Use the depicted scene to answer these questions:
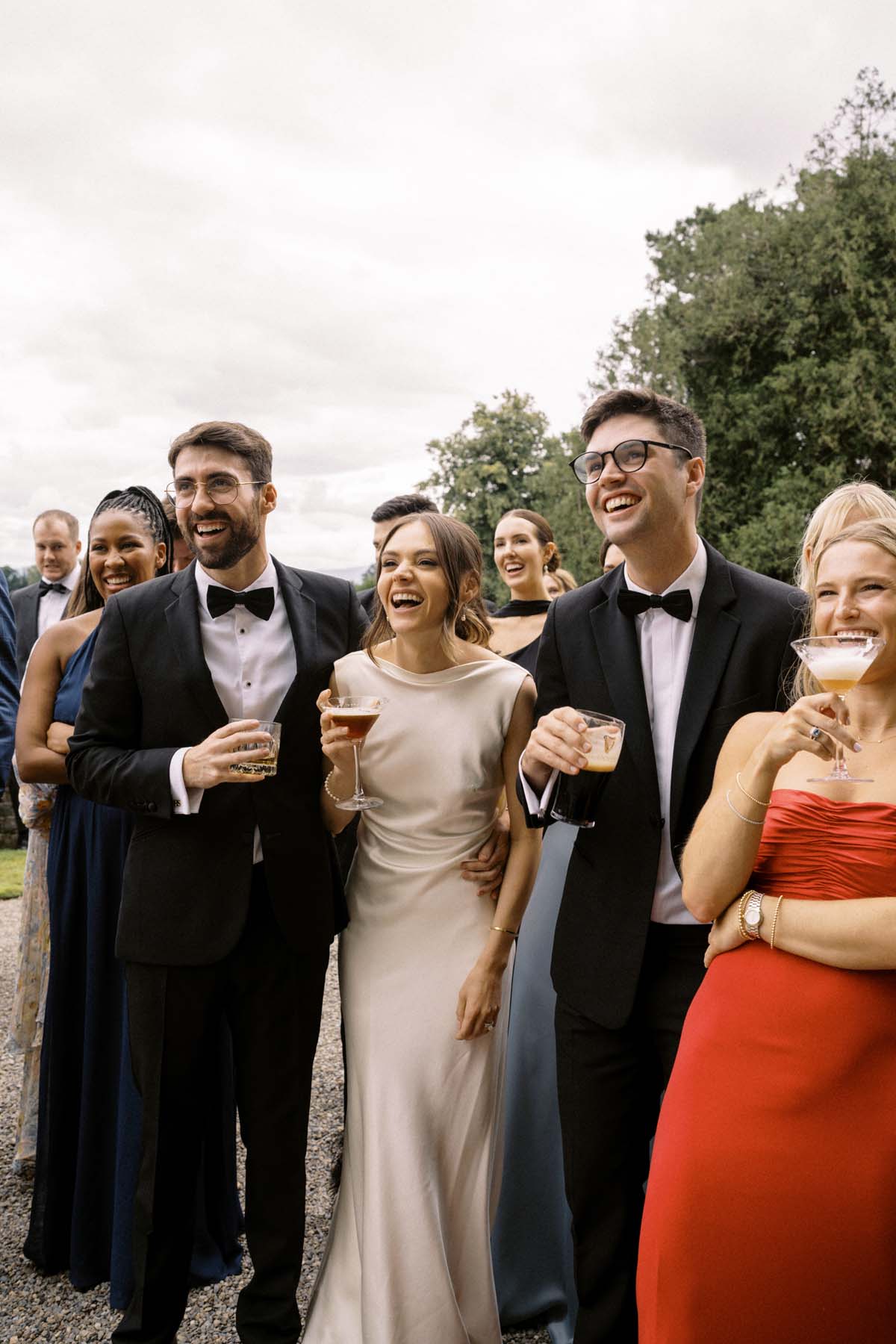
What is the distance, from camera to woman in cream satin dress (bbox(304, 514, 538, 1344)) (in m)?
3.10

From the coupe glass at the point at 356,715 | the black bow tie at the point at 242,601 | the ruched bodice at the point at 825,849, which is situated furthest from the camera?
the black bow tie at the point at 242,601

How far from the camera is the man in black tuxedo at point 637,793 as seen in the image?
277 centimetres

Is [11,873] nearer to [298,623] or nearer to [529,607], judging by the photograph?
[529,607]

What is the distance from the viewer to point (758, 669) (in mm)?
2797

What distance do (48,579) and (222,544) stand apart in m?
6.89

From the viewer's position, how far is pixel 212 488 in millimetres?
3277

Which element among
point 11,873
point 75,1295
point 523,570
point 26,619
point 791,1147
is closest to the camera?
point 791,1147

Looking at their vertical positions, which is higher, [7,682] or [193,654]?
[193,654]

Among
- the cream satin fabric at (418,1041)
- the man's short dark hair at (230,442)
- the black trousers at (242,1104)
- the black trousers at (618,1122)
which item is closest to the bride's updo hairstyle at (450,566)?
the cream satin fabric at (418,1041)

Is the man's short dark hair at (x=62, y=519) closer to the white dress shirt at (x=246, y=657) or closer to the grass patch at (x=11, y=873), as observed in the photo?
the grass patch at (x=11, y=873)

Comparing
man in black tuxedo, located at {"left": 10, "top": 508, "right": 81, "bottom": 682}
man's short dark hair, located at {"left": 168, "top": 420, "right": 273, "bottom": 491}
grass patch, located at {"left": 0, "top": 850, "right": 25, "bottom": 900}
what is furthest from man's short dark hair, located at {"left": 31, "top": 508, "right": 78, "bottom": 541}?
man's short dark hair, located at {"left": 168, "top": 420, "right": 273, "bottom": 491}

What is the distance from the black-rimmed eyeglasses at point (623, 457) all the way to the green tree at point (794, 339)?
19369 mm

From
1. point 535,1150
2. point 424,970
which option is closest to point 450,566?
point 424,970

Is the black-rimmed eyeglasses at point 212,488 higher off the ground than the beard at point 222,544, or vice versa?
the black-rimmed eyeglasses at point 212,488
